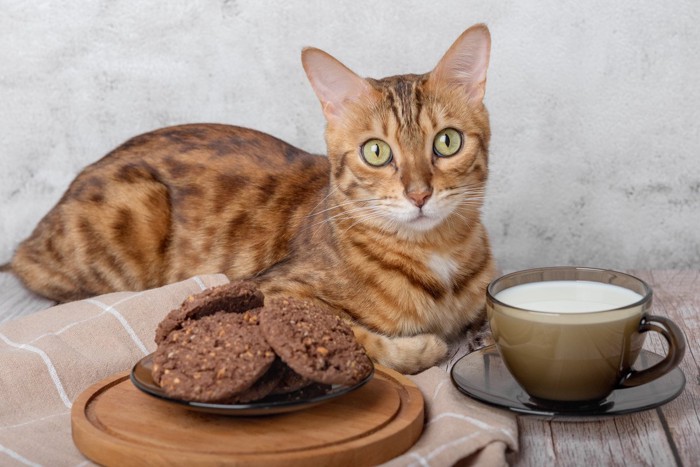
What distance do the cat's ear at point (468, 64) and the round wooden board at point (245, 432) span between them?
0.78 m

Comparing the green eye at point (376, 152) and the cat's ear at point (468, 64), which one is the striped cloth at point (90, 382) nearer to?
the green eye at point (376, 152)

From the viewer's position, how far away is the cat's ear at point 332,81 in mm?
1988

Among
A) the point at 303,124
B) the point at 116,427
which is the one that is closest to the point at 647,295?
the point at 116,427

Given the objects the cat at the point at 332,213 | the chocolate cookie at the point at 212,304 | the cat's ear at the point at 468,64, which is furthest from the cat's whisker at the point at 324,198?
the chocolate cookie at the point at 212,304

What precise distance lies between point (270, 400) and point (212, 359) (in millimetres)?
116

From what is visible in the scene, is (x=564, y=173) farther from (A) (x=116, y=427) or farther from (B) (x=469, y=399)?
(A) (x=116, y=427)

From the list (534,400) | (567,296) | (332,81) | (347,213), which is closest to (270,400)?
(534,400)

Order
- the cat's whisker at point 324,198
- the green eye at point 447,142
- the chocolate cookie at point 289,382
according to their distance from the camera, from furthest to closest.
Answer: the cat's whisker at point 324,198, the green eye at point 447,142, the chocolate cookie at point 289,382

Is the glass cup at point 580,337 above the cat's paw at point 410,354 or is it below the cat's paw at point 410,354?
above

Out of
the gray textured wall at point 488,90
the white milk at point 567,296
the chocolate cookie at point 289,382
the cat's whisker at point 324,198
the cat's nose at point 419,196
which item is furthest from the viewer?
the gray textured wall at point 488,90

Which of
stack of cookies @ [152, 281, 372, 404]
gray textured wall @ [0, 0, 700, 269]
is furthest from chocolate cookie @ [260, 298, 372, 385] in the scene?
gray textured wall @ [0, 0, 700, 269]

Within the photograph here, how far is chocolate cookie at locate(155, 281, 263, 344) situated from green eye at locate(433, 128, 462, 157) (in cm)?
57

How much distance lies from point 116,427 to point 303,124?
1620 millimetres

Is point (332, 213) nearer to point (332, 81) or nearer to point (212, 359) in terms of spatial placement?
point (332, 81)
